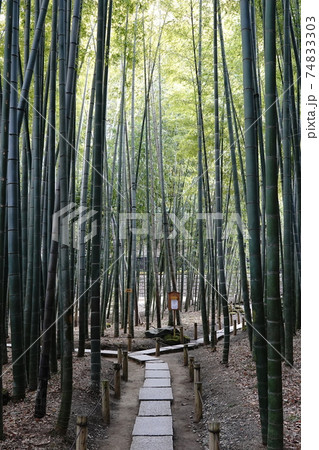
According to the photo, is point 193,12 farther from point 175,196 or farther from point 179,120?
point 175,196

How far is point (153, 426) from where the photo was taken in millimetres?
3982

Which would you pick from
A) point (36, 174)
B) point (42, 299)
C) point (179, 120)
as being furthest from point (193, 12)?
point (42, 299)

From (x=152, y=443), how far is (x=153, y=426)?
39 cm

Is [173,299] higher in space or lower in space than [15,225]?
lower

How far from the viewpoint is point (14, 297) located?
3.77m

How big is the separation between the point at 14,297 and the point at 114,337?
17.8ft

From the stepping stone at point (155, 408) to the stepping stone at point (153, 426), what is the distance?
15 cm

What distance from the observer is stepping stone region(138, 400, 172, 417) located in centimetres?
437

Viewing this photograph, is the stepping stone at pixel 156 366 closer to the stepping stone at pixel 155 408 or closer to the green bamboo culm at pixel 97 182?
the stepping stone at pixel 155 408

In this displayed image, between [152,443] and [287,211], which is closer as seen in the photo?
[152,443]

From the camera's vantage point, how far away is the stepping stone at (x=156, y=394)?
16.1 ft

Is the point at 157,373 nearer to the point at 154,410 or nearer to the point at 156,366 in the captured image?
the point at 156,366

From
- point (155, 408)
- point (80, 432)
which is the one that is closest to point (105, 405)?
point (155, 408)

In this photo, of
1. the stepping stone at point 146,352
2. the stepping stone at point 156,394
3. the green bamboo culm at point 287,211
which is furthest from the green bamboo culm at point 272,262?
the stepping stone at point 146,352
